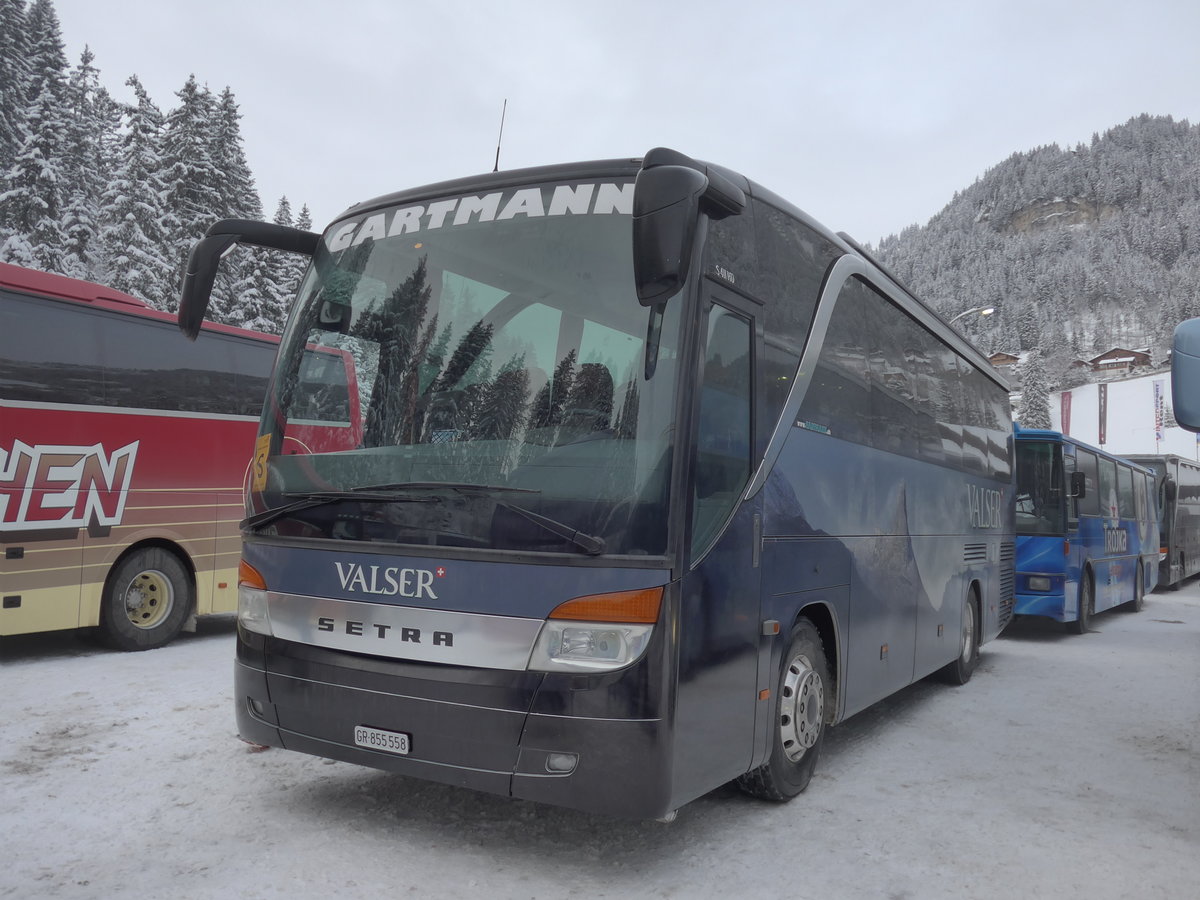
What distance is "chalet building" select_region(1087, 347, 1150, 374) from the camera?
142 meters

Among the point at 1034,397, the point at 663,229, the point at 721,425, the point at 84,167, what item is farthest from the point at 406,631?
the point at 1034,397

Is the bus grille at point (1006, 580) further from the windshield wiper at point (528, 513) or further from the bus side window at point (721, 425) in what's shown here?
the windshield wiper at point (528, 513)

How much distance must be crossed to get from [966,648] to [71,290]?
9.32 m

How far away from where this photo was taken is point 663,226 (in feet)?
11.7

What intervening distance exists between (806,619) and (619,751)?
200 cm

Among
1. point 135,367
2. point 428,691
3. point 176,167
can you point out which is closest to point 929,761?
point 428,691

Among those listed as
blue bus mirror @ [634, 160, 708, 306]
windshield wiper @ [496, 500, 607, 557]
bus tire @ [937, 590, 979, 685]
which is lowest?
bus tire @ [937, 590, 979, 685]

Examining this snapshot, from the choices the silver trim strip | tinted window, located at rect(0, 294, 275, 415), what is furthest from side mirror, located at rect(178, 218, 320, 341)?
tinted window, located at rect(0, 294, 275, 415)

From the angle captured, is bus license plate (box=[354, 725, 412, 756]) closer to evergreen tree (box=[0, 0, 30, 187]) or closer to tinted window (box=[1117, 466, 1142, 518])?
tinted window (box=[1117, 466, 1142, 518])

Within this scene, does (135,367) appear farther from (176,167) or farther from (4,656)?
(176,167)

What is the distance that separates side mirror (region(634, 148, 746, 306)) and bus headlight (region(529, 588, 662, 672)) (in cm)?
119

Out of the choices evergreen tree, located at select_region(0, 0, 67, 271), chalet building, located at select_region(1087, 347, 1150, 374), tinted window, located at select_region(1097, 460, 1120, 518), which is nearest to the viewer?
tinted window, located at select_region(1097, 460, 1120, 518)

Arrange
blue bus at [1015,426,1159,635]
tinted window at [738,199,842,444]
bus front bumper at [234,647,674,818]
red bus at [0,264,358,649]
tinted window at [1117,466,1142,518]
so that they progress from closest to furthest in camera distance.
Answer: bus front bumper at [234,647,674,818] → tinted window at [738,199,842,444] → red bus at [0,264,358,649] → blue bus at [1015,426,1159,635] → tinted window at [1117,466,1142,518]

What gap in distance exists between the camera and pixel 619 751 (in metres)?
3.83
